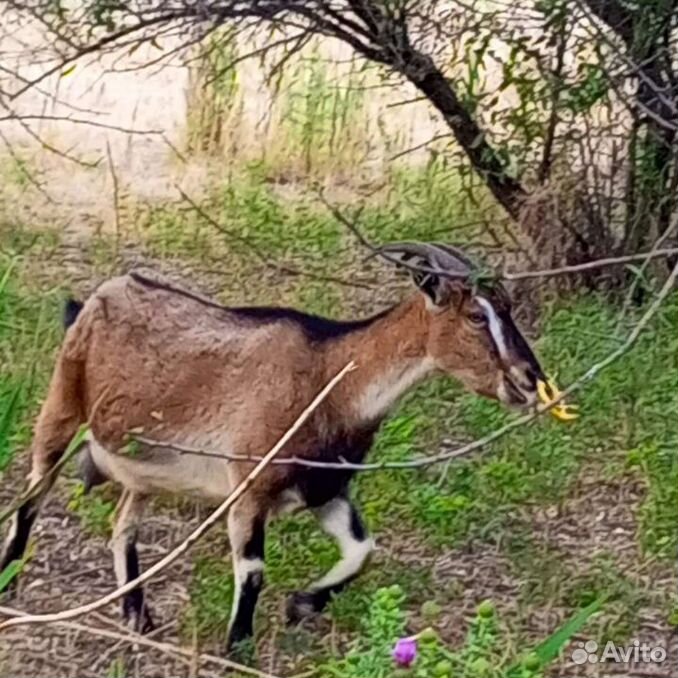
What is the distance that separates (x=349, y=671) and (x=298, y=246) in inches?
177

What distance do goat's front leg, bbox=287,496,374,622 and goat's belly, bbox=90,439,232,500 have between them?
9.9 inches

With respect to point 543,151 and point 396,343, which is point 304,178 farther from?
point 396,343

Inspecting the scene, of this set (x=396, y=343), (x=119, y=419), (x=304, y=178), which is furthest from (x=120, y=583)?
(x=304, y=178)

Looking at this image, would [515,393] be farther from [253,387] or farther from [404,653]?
[404,653]

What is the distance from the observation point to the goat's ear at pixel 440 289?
171 inches

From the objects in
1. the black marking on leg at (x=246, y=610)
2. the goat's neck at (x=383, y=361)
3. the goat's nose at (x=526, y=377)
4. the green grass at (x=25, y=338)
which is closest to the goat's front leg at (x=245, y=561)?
the black marking on leg at (x=246, y=610)

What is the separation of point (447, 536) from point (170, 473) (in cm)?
108

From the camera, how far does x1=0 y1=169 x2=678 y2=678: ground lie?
4512mm

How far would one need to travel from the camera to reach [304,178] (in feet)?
29.2

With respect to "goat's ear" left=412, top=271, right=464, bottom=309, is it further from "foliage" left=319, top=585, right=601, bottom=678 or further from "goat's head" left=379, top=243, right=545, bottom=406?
"foliage" left=319, top=585, right=601, bottom=678

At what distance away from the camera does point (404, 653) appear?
10.3 feet

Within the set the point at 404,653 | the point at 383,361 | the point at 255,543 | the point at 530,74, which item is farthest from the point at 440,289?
the point at 530,74

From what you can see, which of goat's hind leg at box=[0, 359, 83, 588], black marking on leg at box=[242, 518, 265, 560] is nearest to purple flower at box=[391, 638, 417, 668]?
black marking on leg at box=[242, 518, 265, 560]

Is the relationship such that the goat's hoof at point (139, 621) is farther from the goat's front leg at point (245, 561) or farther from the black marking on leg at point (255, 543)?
the black marking on leg at point (255, 543)
